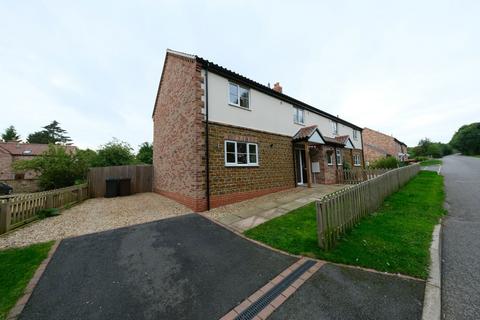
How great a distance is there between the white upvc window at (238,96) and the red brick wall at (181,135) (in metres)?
1.81

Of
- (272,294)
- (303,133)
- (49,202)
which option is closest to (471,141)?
(303,133)

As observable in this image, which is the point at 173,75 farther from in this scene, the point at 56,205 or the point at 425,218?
the point at 425,218

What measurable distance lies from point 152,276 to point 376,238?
5063 mm

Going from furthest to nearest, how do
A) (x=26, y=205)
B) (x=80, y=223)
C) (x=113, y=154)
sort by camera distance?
1. (x=113, y=154)
2. (x=26, y=205)
3. (x=80, y=223)

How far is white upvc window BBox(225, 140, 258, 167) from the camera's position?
9188 mm

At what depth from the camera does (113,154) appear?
22.1 metres

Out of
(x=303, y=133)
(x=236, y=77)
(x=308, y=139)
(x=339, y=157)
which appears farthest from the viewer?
(x=339, y=157)

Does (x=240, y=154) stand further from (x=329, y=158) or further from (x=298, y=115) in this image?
(x=329, y=158)

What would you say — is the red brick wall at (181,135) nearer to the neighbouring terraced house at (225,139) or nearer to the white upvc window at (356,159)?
the neighbouring terraced house at (225,139)

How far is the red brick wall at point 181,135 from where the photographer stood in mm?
8141

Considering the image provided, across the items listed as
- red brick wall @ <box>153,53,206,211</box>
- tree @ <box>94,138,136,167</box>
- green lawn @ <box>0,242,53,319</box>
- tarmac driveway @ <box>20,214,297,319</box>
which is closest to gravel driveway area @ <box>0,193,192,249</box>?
green lawn @ <box>0,242,53,319</box>

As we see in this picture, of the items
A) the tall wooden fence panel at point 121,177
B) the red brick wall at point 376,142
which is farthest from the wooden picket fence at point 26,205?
the red brick wall at point 376,142

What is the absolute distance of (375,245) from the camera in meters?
4.05

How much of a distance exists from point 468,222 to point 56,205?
16.3 m
